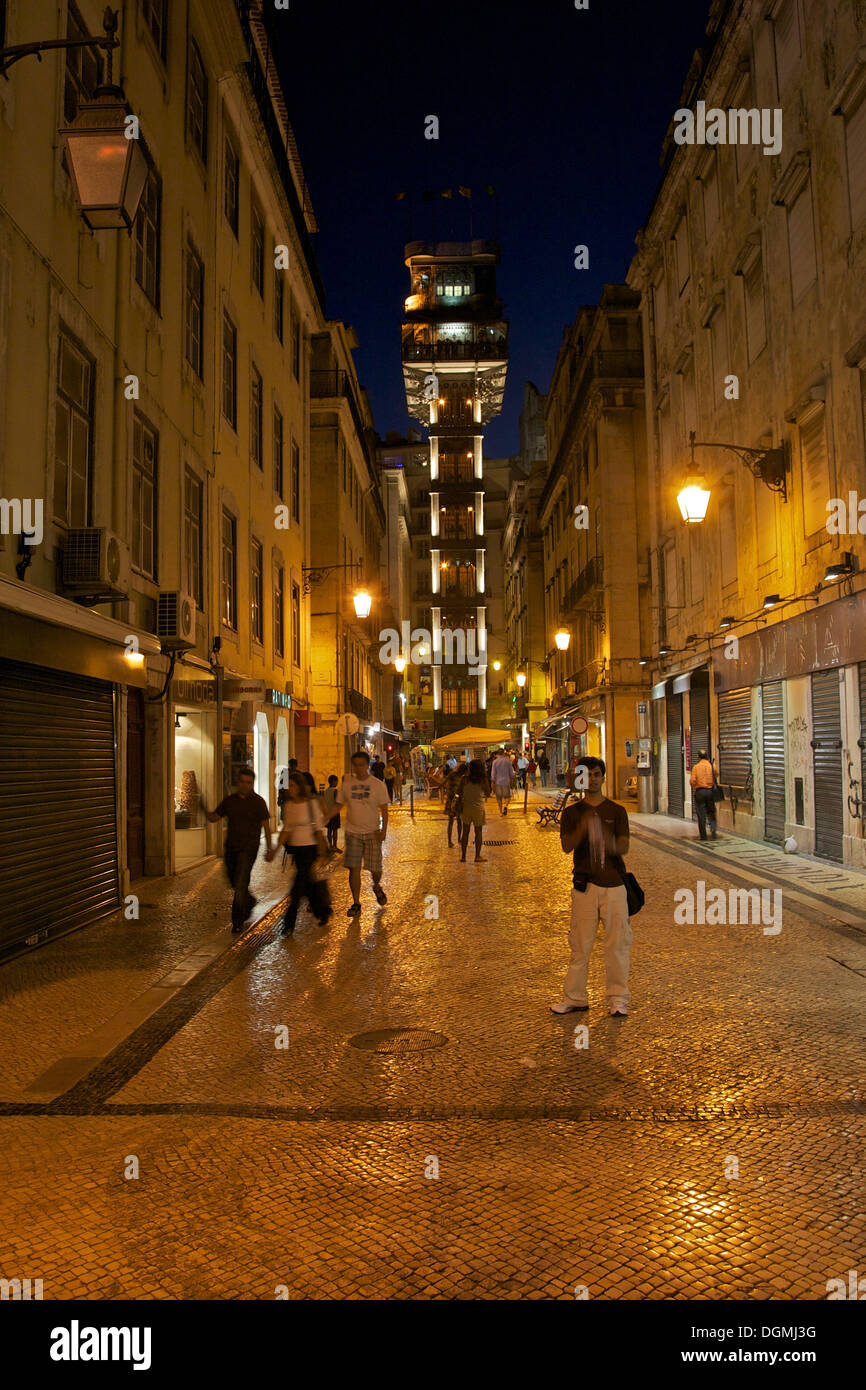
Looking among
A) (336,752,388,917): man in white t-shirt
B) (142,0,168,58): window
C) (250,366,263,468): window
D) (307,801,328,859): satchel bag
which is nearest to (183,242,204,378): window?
(142,0,168,58): window

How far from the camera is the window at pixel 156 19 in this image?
45.4ft

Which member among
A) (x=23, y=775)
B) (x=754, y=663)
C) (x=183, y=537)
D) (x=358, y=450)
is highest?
(x=358, y=450)

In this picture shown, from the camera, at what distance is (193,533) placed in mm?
16438

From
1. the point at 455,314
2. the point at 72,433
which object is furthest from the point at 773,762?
the point at 455,314

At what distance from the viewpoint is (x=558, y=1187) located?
4.01 meters

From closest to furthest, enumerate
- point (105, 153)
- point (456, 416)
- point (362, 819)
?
point (105, 153) < point (362, 819) < point (456, 416)

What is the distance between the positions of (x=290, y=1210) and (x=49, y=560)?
771 centimetres

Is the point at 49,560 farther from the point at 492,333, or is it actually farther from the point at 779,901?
the point at 492,333

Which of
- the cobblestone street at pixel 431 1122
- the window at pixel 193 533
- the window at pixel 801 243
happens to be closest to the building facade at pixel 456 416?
the window at pixel 193 533

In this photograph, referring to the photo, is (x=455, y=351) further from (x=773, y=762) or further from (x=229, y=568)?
(x=773, y=762)

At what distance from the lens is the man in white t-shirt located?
11.1 meters

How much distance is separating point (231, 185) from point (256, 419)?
15.5 ft

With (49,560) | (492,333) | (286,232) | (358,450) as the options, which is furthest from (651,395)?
(492,333)

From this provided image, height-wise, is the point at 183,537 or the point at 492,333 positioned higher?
the point at 492,333
